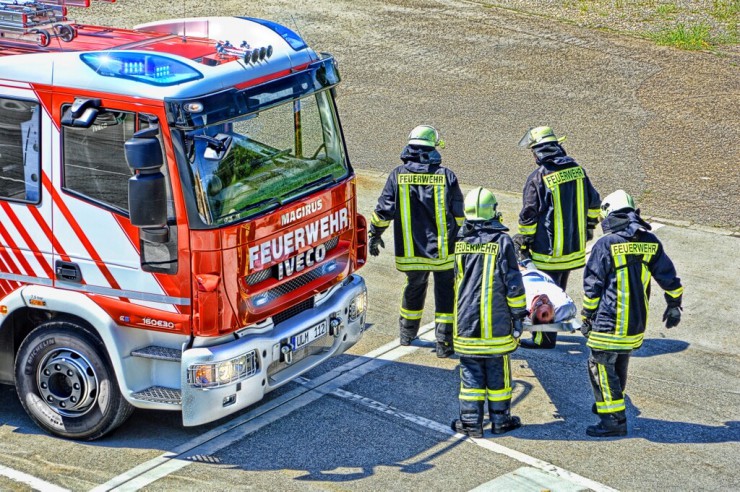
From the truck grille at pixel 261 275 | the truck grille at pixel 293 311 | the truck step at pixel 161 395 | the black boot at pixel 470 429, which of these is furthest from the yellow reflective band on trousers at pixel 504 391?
the truck step at pixel 161 395

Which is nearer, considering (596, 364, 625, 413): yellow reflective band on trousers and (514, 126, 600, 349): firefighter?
(596, 364, 625, 413): yellow reflective band on trousers

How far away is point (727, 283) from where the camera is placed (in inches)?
432

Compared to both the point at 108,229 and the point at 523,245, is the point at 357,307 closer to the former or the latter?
the point at 523,245

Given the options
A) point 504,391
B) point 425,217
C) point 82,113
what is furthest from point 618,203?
point 82,113

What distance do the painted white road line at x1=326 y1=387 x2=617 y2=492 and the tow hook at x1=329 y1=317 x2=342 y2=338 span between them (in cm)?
58

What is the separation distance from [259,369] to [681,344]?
13.1 ft

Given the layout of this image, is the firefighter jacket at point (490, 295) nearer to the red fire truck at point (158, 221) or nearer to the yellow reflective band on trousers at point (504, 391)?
the yellow reflective band on trousers at point (504, 391)

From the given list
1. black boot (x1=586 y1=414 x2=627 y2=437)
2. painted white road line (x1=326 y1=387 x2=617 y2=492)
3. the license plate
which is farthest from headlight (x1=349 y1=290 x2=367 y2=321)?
black boot (x1=586 y1=414 x2=627 y2=437)

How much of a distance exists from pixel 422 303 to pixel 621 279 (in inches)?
85.6

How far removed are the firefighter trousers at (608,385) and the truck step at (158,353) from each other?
9.77 feet

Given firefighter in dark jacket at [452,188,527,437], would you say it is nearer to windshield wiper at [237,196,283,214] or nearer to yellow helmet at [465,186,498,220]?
yellow helmet at [465,186,498,220]

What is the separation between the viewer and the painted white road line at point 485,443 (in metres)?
7.50

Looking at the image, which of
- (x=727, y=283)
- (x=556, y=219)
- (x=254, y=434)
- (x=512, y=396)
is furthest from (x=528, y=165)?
(x=254, y=434)

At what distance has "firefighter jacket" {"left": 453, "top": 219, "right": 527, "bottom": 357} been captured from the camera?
26.3 feet
